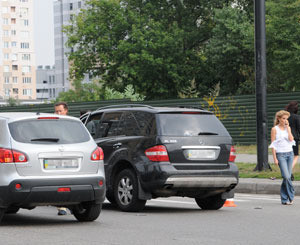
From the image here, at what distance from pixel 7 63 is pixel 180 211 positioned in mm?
159937

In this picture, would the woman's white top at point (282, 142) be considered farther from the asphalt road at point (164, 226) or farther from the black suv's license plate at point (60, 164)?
the black suv's license plate at point (60, 164)

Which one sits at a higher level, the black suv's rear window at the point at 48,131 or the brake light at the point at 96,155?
the black suv's rear window at the point at 48,131

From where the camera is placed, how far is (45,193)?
32.0 feet

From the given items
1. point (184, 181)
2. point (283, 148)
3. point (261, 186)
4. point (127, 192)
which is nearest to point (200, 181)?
point (184, 181)

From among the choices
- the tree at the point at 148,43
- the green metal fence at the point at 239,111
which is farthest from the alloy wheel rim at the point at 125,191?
the tree at the point at 148,43

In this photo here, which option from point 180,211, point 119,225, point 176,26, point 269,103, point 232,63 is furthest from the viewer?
point 176,26

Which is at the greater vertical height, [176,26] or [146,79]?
[176,26]

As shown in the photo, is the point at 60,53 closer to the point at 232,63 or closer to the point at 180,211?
the point at 232,63

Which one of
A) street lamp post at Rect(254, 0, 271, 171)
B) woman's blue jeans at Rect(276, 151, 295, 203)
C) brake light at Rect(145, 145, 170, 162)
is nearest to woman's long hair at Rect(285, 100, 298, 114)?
street lamp post at Rect(254, 0, 271, 171)

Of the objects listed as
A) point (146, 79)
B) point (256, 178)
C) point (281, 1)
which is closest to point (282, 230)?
point (256, 178)

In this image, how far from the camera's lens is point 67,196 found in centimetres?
991

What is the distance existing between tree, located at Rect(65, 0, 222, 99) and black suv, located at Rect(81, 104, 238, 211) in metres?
41.6

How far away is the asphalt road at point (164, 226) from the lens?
8.80m

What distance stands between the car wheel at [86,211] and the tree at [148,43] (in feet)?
142
